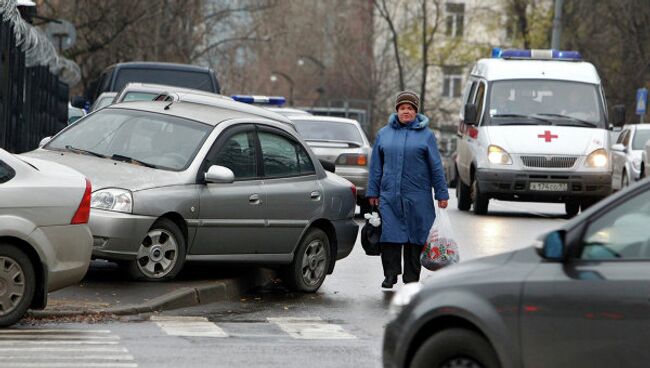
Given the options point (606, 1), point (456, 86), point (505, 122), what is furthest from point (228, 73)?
point (505, 122)

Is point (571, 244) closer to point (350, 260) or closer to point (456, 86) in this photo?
point (350, 260)

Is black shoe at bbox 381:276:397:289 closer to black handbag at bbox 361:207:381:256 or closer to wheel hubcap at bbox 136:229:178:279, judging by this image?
black handbag at bbox 361:207:381:256

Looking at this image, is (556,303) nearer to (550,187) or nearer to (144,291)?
(144,291)

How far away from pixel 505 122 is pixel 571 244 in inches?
694

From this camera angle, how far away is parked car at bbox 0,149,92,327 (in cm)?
1061

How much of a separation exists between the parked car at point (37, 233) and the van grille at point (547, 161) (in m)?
13.4

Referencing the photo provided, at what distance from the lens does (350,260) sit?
56.9 ft

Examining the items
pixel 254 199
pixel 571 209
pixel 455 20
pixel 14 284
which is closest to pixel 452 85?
pixel 455 20

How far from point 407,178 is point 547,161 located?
35.0 ft

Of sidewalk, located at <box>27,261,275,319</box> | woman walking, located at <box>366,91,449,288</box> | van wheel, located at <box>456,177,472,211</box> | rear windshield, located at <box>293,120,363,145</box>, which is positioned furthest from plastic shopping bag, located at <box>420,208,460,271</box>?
van wheel, located at <box>456,177,472,211</box>

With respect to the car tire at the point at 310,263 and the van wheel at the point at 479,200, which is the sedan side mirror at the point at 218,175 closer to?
the car tire at the point at 310,263

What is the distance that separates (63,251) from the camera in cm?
1094

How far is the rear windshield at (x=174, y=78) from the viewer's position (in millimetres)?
26344

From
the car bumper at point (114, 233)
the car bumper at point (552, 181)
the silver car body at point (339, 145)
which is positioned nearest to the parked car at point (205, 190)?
the car bumper at point (114, 233)
